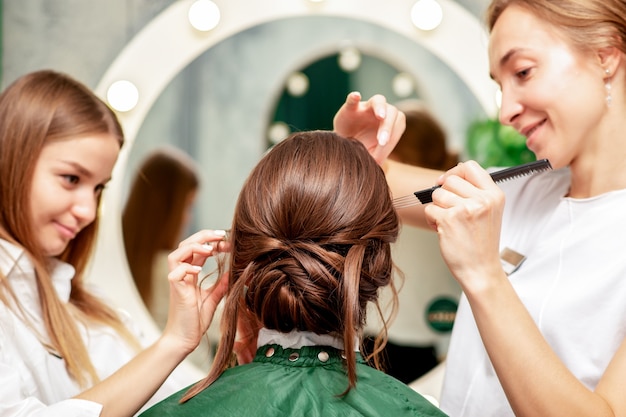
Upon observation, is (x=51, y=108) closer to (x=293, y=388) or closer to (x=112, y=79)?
(x=112, y=79)

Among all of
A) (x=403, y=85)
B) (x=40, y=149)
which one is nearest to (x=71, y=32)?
(x=40, y=149)

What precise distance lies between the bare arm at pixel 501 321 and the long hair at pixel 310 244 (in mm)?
126

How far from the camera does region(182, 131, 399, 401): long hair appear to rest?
3.31 ft

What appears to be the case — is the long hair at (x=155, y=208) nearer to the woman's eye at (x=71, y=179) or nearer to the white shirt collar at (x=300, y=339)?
the woman's eye at (x=71, y=179)

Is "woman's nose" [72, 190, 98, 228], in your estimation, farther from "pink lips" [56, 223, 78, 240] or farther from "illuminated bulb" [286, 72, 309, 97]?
"illuminated bulb" [286, 72, 309, 97]

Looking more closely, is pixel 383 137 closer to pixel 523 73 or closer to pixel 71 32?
pixel 523 73

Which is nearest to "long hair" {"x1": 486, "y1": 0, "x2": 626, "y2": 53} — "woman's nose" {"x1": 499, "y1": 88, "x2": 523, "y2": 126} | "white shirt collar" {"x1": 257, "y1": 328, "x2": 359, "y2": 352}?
"woman's nose" {"x1": 499, "y1": 88, "x2": 523, "y2": 126}

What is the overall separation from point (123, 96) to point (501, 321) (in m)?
1.33

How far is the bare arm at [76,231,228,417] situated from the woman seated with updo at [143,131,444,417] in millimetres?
79

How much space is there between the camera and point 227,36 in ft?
6.37

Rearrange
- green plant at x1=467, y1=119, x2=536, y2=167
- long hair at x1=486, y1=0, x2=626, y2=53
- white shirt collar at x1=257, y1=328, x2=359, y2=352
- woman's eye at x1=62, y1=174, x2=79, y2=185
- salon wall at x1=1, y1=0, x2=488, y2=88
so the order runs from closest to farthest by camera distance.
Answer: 1. white shirt collar at x1=257, y1=328, x2=359, y2=352
2. long hair at x1=486, y1=0, x2=626, y2=53
3. woman's eye at x1=62, y1=174, x2=79, y2=185
4. green plant at x1=467, y1=119, x2=536, y2=167
5. salon wall at x1=1, y1=0, x2=488, y2=88

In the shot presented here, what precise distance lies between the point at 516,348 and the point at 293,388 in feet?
1.04

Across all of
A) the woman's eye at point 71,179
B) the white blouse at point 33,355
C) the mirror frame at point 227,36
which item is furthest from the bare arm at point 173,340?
the mirror frame at point 227,36

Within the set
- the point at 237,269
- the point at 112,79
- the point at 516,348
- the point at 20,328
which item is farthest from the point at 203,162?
the point at 516,348
